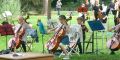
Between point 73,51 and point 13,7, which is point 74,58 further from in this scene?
point 13,7

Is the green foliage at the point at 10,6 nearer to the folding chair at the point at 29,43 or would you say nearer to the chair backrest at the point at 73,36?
the folding chair at the point at 29,43

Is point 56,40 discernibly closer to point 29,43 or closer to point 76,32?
point 76,32

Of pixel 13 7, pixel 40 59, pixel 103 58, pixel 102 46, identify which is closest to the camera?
pixel 40 59

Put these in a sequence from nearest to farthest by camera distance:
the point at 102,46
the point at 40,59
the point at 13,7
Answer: the point at 40,59
the point at 102,46
the point at 13,7

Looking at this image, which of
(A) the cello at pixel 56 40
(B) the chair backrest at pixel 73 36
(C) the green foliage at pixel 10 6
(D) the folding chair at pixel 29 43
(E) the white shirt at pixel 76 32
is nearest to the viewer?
(A) the cello at pixel 56 40

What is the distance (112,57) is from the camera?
41.4ft

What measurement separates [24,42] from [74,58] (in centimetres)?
205

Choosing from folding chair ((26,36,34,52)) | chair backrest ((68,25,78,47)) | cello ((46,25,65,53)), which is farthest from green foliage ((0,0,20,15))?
cello ((46,25,65,53))

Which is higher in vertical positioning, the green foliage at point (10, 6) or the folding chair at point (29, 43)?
the green foliage at point (10, 6)

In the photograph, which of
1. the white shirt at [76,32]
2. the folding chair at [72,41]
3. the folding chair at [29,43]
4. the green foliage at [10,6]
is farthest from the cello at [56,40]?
the green foliage at [10,6]

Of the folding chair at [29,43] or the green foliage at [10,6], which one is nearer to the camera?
the folding chair at [29,43]

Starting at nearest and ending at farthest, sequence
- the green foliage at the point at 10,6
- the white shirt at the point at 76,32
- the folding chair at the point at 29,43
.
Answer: the white shirt at the point at 76,32, the folding chair at the point at 29,43, the green foliage at the point at 10,6

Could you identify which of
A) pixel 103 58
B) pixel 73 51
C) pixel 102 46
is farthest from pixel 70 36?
pixel 102 46

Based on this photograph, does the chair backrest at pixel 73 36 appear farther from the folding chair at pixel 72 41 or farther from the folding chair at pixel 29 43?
the folding chair at pixel 29 43
